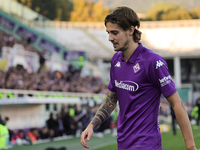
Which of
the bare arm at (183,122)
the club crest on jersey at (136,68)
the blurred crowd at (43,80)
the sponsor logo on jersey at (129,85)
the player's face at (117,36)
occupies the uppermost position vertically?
the blurred crowd at (43,80)

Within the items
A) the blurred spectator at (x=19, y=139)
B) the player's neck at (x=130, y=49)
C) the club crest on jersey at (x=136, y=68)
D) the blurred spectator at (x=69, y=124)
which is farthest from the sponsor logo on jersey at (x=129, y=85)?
the blurred spectator at (x=69, y=124)

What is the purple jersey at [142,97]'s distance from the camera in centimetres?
352

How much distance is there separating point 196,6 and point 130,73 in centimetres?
7033

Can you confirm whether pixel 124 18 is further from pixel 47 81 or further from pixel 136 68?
pixel 47 81

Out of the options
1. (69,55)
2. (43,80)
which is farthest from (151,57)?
(69,55)

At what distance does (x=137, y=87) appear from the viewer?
3635 mm

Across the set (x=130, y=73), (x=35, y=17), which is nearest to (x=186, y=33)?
(x=35, y=17)

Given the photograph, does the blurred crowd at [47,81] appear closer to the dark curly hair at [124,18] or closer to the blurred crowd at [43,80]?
the blurred crowd at [43,80]

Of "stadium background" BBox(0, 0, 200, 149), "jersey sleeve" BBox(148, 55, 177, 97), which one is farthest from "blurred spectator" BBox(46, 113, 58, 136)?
"jersey sleeve" BBox(148, 55, 177, 97)

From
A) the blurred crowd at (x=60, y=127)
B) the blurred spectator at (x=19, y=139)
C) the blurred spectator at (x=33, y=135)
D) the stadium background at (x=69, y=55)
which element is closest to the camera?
the blurred spectator at (x=19, y=139)

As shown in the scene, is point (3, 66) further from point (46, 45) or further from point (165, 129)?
point (46, 45)

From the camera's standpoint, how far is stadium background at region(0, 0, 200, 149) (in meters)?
20.5

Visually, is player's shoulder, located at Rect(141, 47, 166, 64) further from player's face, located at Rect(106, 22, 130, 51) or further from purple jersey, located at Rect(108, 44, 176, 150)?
player's face, located at Rect(106, 22, 130, 51)

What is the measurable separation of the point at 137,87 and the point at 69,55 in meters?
35.7
